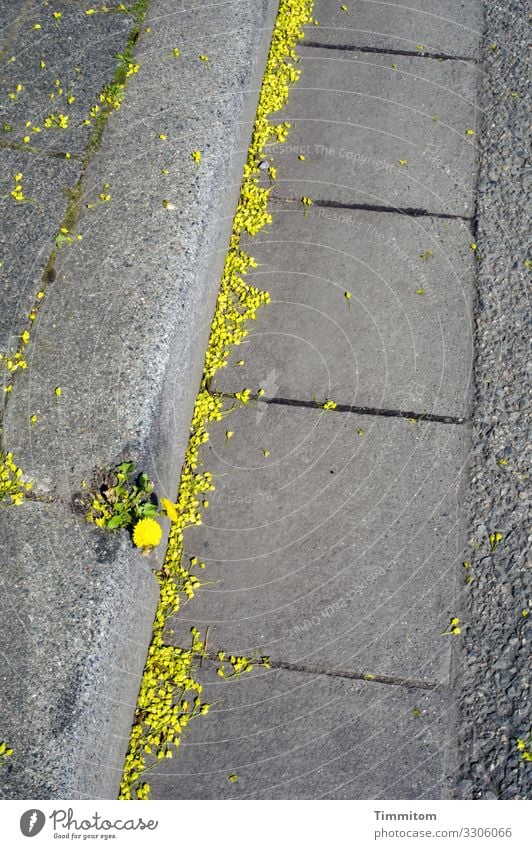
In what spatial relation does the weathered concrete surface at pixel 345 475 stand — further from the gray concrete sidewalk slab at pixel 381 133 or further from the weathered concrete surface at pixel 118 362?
the weathered concrete surface at pixel 118 362

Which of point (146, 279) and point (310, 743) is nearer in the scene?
point (310, 743)

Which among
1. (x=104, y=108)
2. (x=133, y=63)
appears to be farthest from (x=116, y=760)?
(x=133, y=63)

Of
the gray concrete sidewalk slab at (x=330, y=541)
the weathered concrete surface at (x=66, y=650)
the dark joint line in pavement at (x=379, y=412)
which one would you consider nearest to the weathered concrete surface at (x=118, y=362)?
the weathered concrete surface at (x=66, y=650)

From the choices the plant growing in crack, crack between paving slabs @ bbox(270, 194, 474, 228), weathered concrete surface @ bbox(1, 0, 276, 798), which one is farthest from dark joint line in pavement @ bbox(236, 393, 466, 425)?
crack between paving slabs @ bbox(270, 194, 474, 228)

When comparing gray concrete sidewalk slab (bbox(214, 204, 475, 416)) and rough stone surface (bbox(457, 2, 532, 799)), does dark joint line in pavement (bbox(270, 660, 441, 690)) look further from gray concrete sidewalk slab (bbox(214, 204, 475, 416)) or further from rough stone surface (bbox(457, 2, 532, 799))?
gray concrete sidewalk slab (bbox(214, 204, 475, 416))

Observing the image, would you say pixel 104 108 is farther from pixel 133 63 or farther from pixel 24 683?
pixel 24 683

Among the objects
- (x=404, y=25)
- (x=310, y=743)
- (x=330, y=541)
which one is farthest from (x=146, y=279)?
(x=404, y=25)

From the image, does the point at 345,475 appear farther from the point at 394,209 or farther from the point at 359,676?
the point at 394,209
